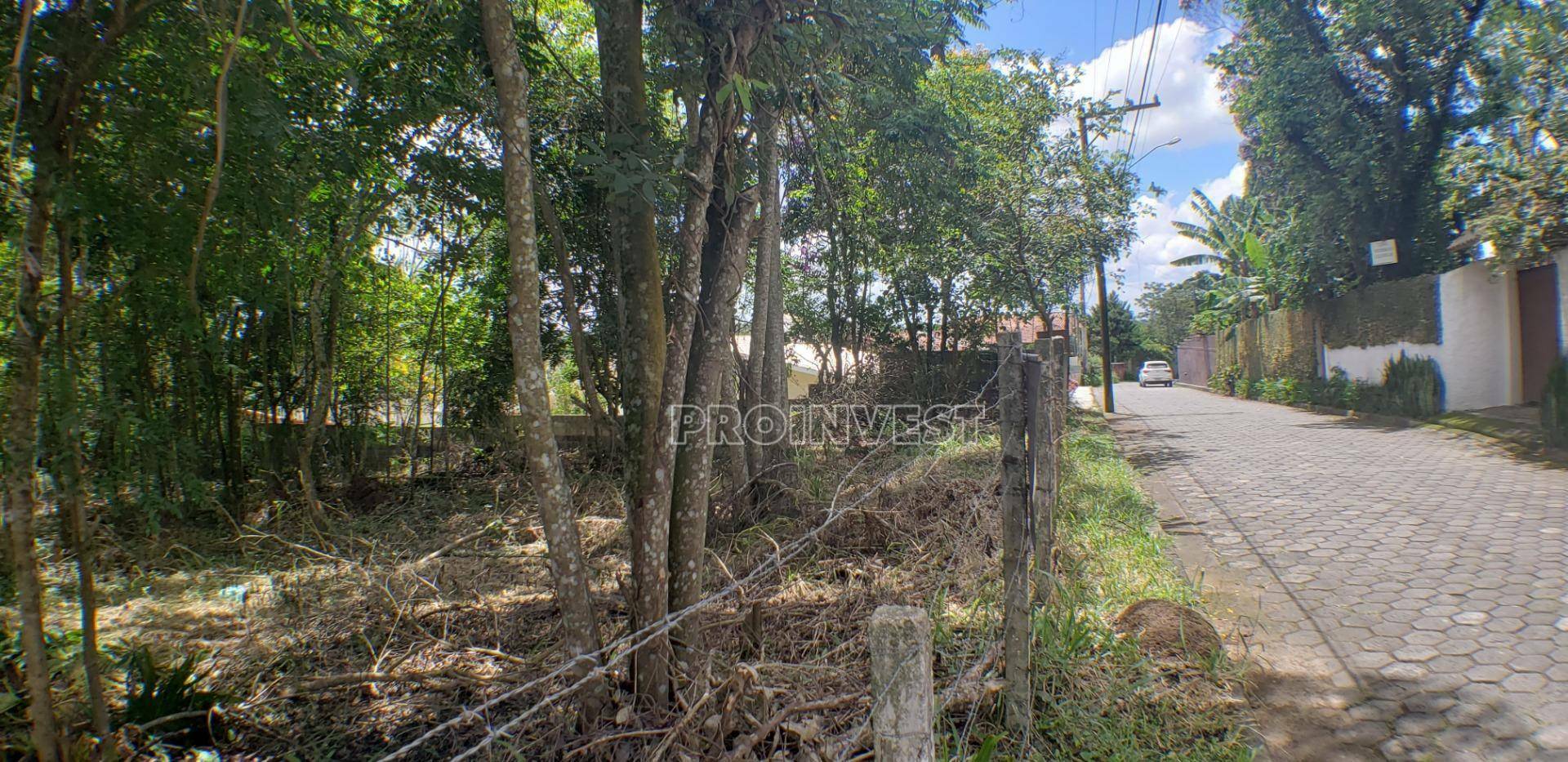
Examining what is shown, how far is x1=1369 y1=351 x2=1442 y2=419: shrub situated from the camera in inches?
469

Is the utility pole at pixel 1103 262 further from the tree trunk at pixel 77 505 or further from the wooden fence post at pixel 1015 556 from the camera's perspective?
the tree trunk at pixel 77 505

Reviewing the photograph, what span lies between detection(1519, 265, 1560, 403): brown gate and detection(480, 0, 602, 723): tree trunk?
13203 mm

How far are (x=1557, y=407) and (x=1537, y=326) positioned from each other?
3233mm

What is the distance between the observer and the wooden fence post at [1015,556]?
111 inches

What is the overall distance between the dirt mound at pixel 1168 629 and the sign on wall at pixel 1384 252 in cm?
1325

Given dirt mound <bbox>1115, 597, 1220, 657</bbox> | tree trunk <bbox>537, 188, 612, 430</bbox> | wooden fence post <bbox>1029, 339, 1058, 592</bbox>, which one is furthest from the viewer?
tree trunk <bbox>537, 188, 612, 430</bbox>

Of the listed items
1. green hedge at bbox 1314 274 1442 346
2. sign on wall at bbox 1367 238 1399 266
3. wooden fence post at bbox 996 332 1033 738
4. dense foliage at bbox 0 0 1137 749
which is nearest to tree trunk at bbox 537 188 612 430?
dense foliage at bbox 0 0 1137 749

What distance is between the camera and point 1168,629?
3.66 metres

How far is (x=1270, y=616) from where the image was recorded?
166 inches

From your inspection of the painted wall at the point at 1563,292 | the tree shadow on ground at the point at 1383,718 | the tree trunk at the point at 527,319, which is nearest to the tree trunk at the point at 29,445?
the tree trunk at the point at 527,319

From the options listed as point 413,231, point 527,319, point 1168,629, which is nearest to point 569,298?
point 527,319

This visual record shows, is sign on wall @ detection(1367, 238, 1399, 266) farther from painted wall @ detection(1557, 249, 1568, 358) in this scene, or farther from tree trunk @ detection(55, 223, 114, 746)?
tree trunk @ detection(55, 223, 114, 746)

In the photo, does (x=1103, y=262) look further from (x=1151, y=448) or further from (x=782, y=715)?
(x=782, y=715)

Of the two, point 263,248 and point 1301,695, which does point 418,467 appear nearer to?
point 263,248
